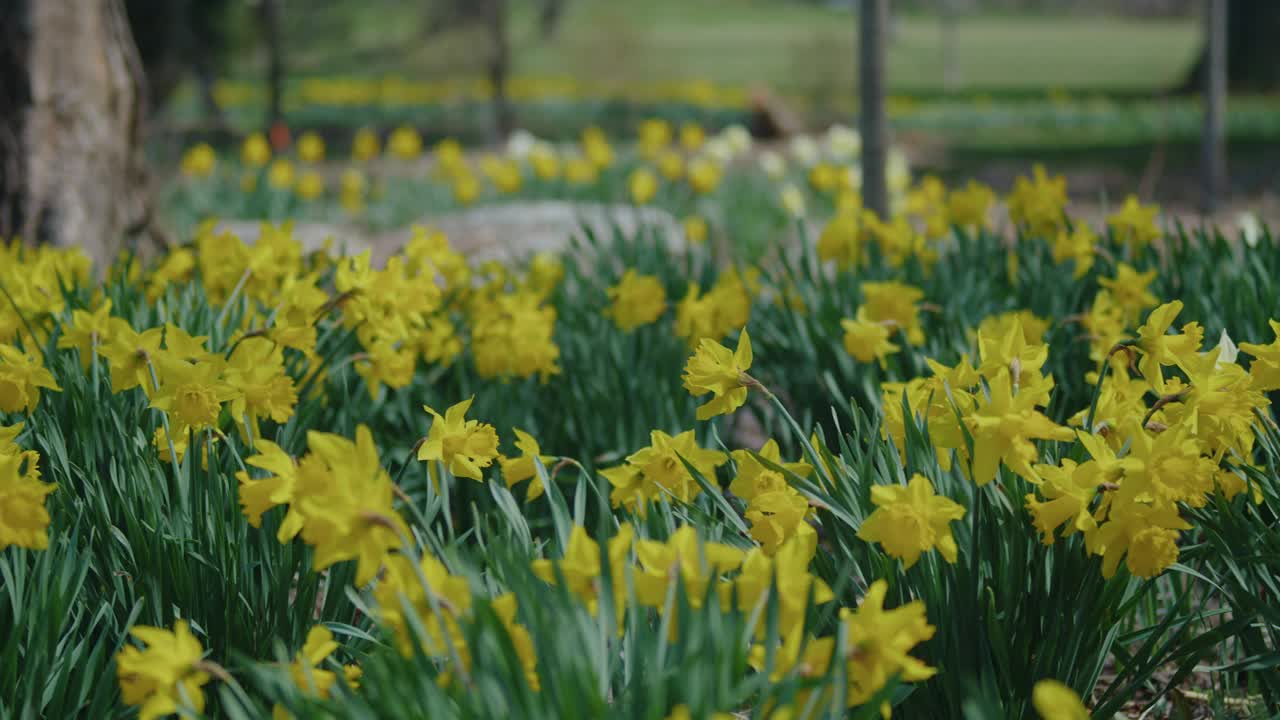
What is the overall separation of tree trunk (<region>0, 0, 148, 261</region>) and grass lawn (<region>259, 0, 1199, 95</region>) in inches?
374

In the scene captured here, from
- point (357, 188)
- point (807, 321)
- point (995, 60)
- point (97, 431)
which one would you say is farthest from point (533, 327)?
point (995, 60)

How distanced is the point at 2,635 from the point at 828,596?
3.59 feet

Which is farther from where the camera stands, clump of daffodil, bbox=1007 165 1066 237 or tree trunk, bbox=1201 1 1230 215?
Result: tree trunk, bbox=1201 1 1230 215

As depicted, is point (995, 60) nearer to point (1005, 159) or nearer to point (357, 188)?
point (1005, 159)

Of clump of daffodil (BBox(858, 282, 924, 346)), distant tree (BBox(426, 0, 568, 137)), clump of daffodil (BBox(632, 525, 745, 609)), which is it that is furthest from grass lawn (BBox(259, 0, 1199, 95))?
clump of daffodil (BBox(632, 525, 745, 609))

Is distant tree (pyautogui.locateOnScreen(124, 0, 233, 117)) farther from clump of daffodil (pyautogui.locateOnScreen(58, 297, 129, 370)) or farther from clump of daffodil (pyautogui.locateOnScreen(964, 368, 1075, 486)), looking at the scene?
clump of daffodil (pyautogui.locateOnScreen(964, 368, 1075, 486))

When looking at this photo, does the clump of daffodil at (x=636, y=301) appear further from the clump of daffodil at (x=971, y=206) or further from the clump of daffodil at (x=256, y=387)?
the clump of daffodil at (x=971, y=206)

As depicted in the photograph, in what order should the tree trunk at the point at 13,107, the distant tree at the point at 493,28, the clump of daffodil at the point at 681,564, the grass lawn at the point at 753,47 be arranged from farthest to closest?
the grass lawn at the point at 753,47
the distant tree at the point at 493,28
the tree trunk at the point at 13,107
the clump of daffodil at the point at 681,564

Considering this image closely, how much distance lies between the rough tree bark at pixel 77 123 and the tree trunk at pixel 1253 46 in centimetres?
1563

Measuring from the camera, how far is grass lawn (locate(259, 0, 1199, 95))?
13406 mm

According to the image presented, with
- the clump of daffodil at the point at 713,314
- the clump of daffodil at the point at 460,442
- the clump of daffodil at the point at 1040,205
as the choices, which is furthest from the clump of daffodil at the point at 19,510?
the clump of daffodil at the point at 1040,205

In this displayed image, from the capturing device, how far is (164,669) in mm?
1147

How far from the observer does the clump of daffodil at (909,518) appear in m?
1.35

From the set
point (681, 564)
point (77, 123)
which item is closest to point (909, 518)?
point (681, 564)
